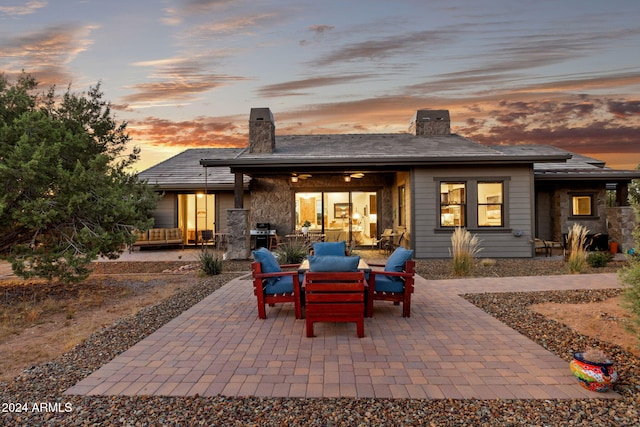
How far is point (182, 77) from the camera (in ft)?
36.3

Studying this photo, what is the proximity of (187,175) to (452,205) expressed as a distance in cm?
995

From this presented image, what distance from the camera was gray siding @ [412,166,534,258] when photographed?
1027cm

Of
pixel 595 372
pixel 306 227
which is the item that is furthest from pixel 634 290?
pixel 306 227

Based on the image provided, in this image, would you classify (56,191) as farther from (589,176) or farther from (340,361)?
(589,176)

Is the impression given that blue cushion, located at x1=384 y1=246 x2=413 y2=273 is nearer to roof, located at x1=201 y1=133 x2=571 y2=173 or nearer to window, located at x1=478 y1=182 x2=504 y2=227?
roof, located at x1=201 y1=133 x2=571 y2=173

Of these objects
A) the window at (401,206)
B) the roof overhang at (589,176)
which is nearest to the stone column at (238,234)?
the window at (401,206)

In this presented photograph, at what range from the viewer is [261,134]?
492 inches

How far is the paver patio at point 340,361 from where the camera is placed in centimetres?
259

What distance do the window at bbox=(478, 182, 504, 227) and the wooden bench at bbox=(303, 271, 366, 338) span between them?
7.96 meters

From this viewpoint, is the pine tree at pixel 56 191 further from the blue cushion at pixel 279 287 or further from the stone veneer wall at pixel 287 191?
the stone veneer wall at pixel 287 191

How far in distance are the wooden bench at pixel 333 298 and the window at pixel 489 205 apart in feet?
26.1

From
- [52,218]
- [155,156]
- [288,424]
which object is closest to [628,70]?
[288,424]

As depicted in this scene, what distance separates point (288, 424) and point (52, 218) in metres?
5.58

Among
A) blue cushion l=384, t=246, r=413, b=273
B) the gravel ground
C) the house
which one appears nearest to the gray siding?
the house
